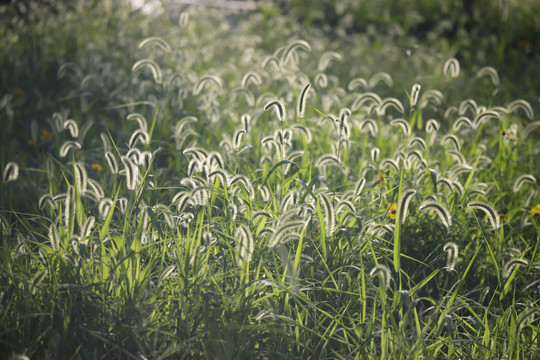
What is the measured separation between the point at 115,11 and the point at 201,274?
6.87 meters

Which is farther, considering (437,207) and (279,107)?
(279,107)

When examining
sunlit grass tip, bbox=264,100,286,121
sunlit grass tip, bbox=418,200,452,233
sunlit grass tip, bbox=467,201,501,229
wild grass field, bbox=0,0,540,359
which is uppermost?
sunlit grass tip, bbox=264,100,286,121

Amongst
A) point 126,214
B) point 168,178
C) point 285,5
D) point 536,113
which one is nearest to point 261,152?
point 168,178

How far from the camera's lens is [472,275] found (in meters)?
2.67

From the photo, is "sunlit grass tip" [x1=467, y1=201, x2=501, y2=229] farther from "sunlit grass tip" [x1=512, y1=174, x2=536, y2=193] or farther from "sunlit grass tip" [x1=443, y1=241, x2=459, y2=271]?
"sunlit grass tip" [x1=512, y1=174, x2=536, y2=193]

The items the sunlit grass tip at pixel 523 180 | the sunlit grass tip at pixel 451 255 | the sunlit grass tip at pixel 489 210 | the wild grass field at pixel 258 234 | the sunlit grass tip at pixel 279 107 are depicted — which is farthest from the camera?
the sunlit grass tip at pixel 523 180

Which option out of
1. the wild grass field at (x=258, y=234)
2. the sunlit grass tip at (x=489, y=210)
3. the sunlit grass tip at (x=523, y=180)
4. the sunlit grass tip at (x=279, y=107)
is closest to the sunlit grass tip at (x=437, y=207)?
the wild grass field at (x=258, y=234)

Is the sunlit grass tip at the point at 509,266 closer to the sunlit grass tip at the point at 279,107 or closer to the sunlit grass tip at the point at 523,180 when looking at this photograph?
the sunlit grass tip at the point at 523,180

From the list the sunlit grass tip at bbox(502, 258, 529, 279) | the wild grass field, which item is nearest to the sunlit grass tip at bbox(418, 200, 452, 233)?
the wild grass field

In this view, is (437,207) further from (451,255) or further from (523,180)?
(523,180)

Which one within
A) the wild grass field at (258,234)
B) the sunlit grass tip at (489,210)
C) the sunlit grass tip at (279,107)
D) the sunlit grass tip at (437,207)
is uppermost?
the sunlit grass tip at (279,107)

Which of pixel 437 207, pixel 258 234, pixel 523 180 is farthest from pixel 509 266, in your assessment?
pixel 258 234

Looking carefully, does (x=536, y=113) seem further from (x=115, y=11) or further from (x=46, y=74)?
(x=115, y=11)

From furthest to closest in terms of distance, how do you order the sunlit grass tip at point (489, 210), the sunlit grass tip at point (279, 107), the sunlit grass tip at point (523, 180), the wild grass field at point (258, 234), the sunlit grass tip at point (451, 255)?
the sunlit grass tip at point (523, 180) < the sunlit grass tip at point (279, 107) < the sunlit grass tip at point (489, 210) < the sunlit grass tip at point (451, 255) < the wild grass field at point (258, 234)
